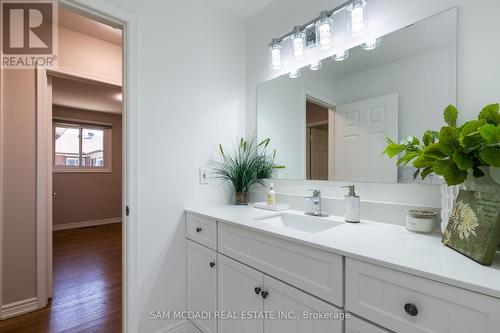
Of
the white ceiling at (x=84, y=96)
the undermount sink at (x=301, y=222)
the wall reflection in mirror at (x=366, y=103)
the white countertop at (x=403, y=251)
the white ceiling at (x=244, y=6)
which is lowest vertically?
the undermount sink at (x=301, y=222)

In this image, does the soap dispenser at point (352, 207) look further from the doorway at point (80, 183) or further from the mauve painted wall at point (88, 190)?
the mauve painted wall at point (88, 190)

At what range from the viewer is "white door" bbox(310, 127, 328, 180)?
1.49 meters

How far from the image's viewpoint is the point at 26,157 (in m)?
1.91

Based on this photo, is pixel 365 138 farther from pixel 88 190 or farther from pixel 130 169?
pixel 88 190

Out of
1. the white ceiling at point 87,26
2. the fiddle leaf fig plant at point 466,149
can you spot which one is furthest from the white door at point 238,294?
the white ceiling at point 87,26

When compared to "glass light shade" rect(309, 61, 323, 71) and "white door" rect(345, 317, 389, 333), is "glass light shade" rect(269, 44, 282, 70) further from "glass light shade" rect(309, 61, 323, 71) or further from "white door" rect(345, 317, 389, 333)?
"white door" rect(345, 317, 389, 333)

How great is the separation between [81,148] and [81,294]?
3.55 meters

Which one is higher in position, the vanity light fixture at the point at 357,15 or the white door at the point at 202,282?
the vanity light fixture at the point at 357,15

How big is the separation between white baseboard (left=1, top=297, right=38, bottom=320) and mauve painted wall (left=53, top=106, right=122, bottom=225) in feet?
9.78

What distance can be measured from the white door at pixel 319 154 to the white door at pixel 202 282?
80 centimetres

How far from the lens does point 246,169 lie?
182 centimetres

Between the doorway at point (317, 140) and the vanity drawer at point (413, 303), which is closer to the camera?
the vanity drawer at point (413, 303)

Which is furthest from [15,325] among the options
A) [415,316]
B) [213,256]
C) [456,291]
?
[456,291]

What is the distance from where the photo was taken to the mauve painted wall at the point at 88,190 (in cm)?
441
